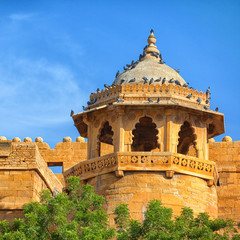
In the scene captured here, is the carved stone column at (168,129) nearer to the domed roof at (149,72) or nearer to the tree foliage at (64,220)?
the domed roof at (149,72)

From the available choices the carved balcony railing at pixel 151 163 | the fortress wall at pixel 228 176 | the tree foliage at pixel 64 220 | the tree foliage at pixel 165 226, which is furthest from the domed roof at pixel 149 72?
the tree foliage at pixel 165 226

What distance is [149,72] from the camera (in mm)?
38281

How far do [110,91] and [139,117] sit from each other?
55.1 inches

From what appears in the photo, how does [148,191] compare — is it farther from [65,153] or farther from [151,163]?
[65,153]

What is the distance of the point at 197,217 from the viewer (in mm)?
34156

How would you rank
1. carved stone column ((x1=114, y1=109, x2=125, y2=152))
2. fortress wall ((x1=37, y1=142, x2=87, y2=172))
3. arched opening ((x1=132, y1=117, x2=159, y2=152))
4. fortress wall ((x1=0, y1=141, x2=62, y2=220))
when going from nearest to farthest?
fortress wall ((x1=0, y1=141, x2=62, y2=220))
carved stone column ((x1=114, y1=109, x2=125, y2=152))
arched opening ((x1=132, y1=117, x2=159, y2=152))
fortress wall ((x1=37, y1=142, x2=87, y2=172))

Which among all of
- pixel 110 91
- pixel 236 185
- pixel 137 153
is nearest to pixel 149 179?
pixel 137 153

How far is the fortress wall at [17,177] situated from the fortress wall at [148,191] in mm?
2011

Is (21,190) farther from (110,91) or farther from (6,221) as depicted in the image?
(110,91)

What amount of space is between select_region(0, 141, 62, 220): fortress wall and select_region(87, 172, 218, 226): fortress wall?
201 cm

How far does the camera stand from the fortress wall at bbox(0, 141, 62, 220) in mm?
36375

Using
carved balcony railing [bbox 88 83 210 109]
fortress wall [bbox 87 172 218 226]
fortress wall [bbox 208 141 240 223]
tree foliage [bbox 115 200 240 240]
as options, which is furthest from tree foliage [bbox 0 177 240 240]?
fortress wall [bbox 208 141 240 223]

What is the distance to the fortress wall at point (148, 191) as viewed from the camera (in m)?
35.6

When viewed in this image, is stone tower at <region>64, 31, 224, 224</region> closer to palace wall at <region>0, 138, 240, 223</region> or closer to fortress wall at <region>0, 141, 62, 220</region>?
palace wall at <region>0, 138, 240, 223</region>
